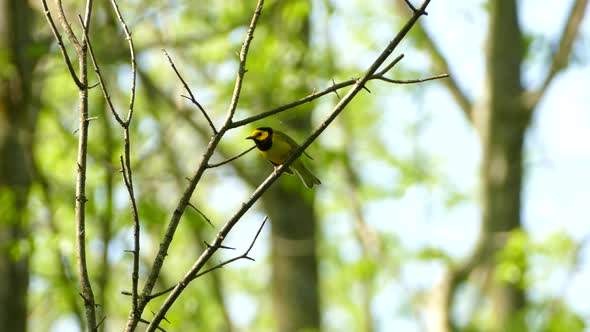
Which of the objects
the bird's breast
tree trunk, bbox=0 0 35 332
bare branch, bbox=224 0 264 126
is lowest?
bare branch, bbox=224 0 264 126

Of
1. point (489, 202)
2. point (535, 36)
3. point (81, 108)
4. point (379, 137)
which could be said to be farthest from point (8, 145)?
point (379, 137)

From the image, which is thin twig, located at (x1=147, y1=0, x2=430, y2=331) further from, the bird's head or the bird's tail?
the bird's head

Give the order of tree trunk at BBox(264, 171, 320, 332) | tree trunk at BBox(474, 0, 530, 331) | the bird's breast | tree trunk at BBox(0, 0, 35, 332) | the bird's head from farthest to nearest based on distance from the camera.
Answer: tree trunk at BBox(474, 0, 530, 331) → tree trunk at BBox(264, 171, 320, 332) → tree trunk at BBox(0, 0, 35, 332) → the bird's head → the bird's breast

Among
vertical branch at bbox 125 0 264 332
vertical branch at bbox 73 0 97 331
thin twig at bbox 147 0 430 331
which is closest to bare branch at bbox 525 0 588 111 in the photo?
thin twig at bbox 147 0 430 331

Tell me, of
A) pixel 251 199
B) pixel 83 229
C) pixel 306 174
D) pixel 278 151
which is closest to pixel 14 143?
pixel 278 151

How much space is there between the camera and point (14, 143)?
782cm

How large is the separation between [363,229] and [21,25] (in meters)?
5.74

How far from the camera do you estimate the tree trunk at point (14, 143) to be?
7523mm

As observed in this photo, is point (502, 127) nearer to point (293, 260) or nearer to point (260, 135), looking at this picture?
point (293, 260)

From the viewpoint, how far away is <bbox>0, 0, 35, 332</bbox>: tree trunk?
752cm

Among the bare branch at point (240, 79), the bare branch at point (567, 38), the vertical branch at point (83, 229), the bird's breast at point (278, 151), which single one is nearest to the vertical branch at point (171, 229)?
the bare branch at point (240, 79)

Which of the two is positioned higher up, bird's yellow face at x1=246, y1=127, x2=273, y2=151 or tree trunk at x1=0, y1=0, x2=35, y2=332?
tree trunk at x1=0, y1=0, x2=35, y2=332

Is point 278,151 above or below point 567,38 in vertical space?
below

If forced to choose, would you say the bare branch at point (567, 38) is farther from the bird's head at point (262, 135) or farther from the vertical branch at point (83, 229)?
the vertical branch at point (83, 229)
